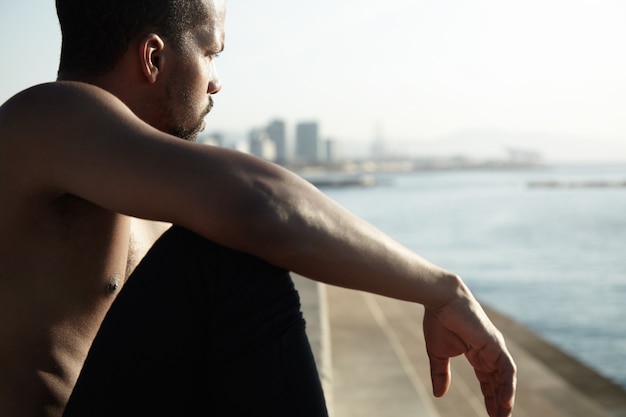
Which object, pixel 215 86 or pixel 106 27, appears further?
pixel 215 86

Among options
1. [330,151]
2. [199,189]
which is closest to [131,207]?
[199,189]

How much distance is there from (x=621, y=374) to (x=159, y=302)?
9447 millimetres

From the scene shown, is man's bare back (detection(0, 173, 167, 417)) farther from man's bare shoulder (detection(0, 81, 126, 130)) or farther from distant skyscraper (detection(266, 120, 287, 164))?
distant skyscraper (detection(266, 120, 287, 164))

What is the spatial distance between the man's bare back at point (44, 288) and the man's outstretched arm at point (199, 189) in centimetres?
5

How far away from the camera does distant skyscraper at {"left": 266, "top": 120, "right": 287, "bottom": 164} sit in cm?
7434

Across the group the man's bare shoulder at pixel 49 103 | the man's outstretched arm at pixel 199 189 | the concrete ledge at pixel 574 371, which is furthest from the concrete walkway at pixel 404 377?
the man's bare shoulder at pixel 49 103

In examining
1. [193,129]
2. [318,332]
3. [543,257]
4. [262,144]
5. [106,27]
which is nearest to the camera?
[106,27]

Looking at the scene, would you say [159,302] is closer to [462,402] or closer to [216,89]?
[216,89]

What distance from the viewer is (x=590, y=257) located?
2706 cm

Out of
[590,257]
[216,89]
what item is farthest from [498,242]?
[216,89]

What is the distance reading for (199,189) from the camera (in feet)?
3.40

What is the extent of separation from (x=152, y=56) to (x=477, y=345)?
0.70 metres

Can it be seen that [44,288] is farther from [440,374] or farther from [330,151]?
Result: [330,151]

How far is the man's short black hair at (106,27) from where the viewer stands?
1252mm
